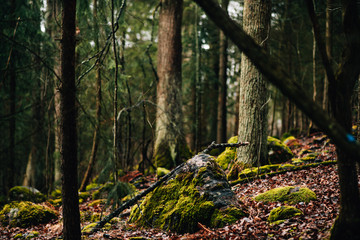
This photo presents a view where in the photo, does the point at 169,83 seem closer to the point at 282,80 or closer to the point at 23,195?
the point at 23,195

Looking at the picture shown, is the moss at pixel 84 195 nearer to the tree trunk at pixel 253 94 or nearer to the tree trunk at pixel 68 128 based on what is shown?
the tree trunk at pixel 68 128

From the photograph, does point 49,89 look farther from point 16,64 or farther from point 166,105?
point 166,105

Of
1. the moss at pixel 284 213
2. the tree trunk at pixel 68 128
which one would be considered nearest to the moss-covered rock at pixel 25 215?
the tree trunk at pixel 68 128

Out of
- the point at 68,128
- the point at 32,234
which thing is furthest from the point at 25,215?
the point at 68,128

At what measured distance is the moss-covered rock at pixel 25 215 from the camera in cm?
659

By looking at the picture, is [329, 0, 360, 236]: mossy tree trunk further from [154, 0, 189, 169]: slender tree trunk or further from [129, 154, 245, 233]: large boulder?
[154, 0, 189, 169]: slender tree trunk

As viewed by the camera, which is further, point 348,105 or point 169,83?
point 169,83

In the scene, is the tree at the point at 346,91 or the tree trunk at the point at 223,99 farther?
the tree trunk at the point at 223,99

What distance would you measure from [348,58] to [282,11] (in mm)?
14115

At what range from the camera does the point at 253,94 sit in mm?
6773

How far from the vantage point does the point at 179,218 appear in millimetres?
4434

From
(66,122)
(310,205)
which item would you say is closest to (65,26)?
(66,122)

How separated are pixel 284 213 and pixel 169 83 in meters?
7.09

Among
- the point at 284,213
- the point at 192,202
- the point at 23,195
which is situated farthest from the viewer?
the point at 23,195
